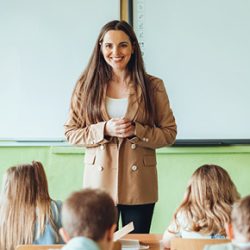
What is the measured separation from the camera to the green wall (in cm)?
390

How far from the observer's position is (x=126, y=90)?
2898 mm

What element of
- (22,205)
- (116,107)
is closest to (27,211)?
(22,205)

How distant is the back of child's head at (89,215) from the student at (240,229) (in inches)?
14.3

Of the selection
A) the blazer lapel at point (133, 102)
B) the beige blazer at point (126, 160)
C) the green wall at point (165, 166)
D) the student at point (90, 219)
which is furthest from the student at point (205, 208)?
the green wall at point (165, 166)

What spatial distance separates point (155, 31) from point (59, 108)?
2.92ft

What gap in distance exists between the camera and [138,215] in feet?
9.34

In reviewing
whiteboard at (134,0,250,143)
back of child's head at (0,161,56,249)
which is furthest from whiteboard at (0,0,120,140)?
back of child's head at (0,161,56,249)

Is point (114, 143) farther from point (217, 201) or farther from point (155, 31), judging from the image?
point (155, 31)

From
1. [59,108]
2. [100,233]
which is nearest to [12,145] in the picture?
[59,108]

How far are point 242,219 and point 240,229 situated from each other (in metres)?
0.03

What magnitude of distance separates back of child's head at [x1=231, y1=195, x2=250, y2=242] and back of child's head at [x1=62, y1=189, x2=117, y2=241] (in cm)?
41

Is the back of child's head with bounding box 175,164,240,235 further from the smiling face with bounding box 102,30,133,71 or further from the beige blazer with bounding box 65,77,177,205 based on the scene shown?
the smiling face with bounding box 102,30,133,71

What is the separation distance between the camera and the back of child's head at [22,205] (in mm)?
2297

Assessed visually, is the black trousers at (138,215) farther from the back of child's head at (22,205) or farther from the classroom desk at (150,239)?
the back of child's head at (22,205)
